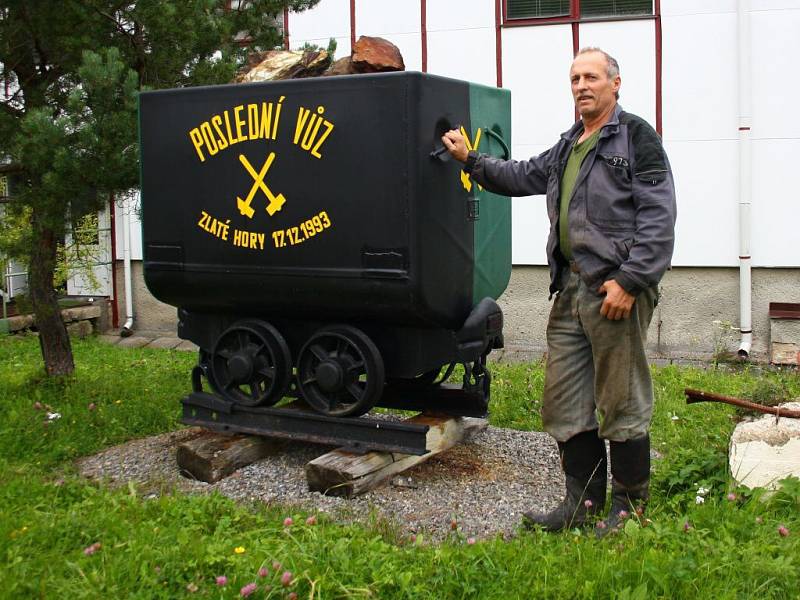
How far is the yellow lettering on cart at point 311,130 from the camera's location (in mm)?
4637

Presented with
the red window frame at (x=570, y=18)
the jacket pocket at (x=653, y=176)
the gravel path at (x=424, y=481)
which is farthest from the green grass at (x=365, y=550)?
the red window frame at (x=570, y=18)

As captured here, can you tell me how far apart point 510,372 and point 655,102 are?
3.18m

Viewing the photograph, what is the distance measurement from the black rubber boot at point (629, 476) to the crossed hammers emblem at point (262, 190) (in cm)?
192

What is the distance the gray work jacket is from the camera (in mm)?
3844

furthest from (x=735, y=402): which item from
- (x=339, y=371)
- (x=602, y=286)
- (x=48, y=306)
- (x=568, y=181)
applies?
(x=48, y=306)

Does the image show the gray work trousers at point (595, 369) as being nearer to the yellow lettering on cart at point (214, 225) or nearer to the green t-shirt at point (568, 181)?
the green t-shirt at point (568, 181)

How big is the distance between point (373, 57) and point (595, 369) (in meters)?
2.22

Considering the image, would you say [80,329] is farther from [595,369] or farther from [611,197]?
[611,197]

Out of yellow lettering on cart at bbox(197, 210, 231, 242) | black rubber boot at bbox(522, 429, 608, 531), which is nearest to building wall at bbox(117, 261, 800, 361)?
black rubber boot at bbox(522, 429, 608, 531)

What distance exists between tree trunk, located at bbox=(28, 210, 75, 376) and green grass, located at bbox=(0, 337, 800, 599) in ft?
5.56

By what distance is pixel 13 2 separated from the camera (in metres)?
6.09

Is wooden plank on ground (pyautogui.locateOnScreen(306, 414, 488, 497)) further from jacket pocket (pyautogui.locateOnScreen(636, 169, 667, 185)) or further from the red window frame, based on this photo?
the red window frame

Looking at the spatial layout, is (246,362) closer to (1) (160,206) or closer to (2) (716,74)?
(1) (160,206)

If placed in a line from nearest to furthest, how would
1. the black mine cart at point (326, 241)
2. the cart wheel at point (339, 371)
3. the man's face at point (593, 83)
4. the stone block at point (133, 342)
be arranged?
the man's face at point (593, 83), the black mine cart at point (326, 241), the cart wheel at point (339, 371), the stone block at point (133, 342)
